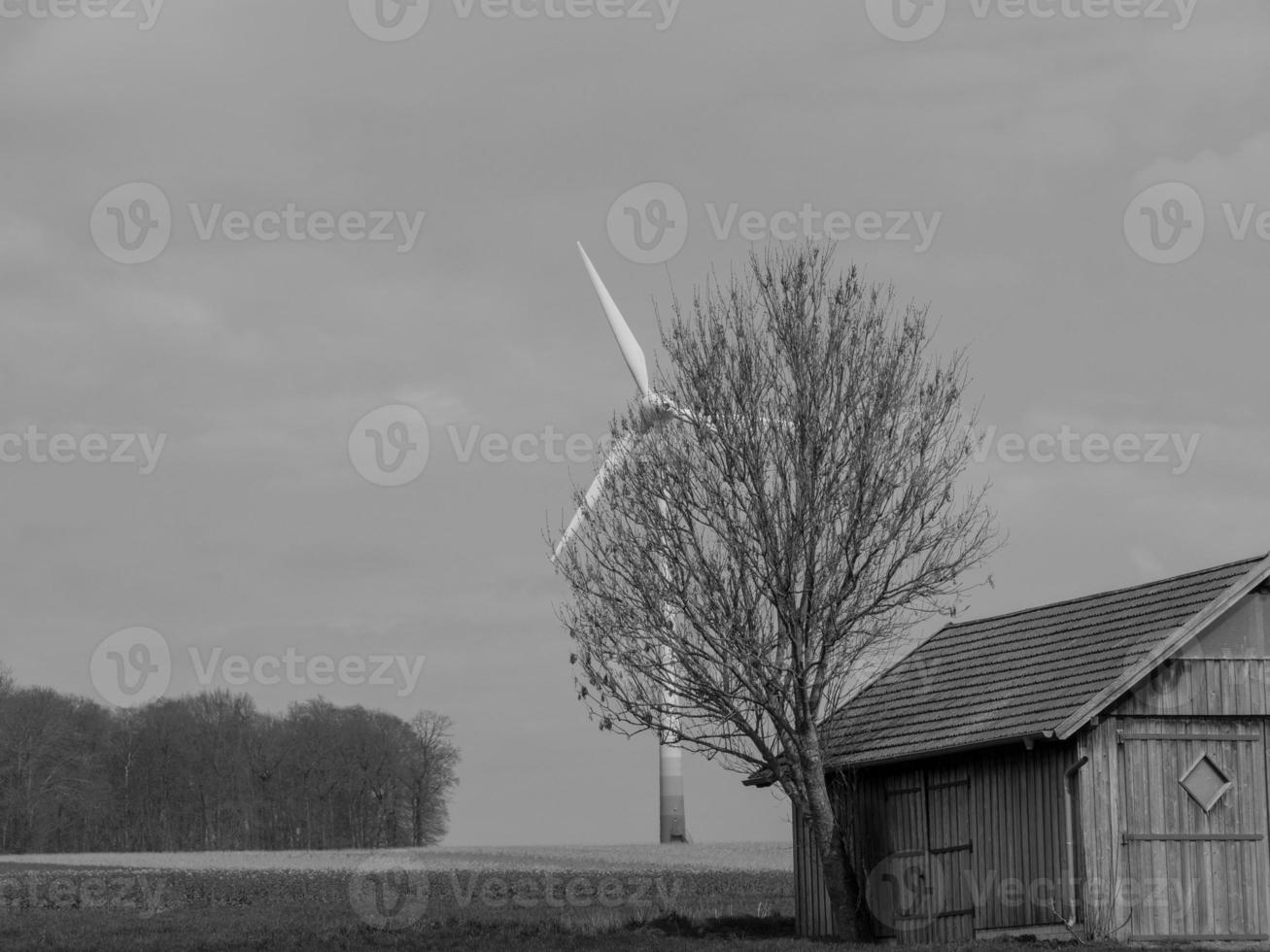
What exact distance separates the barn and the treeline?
63895mm

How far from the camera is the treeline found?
283 feet

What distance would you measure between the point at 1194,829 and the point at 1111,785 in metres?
1.55

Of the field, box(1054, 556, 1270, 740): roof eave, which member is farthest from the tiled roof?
the field

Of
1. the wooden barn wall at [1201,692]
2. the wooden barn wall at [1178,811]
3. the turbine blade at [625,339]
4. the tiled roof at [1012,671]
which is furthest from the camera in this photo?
the turbine blade at [625,339]

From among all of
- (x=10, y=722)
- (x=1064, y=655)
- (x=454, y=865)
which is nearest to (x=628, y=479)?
(x=1064, y=655)

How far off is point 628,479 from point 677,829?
4024cm

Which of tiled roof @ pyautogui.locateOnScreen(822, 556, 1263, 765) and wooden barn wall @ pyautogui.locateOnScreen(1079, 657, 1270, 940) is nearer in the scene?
wooden barn wall @ pyautogui.locateOnScreen(1079, 657, 1270, 940)

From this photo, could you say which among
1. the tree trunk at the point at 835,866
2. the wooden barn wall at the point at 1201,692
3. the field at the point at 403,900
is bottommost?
the field at the point at 403,900

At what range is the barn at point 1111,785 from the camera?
25.6m

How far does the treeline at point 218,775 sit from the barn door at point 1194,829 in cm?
6644

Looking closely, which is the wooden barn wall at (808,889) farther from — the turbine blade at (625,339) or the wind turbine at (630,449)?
the turbine blade at (625,339)

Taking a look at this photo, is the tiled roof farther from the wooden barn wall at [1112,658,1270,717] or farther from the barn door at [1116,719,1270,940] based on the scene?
the barn door at [1116,719,1270,940]

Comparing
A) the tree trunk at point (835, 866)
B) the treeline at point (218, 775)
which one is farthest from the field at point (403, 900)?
the treeline at point (218, 775)

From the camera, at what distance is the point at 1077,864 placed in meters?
25.3
